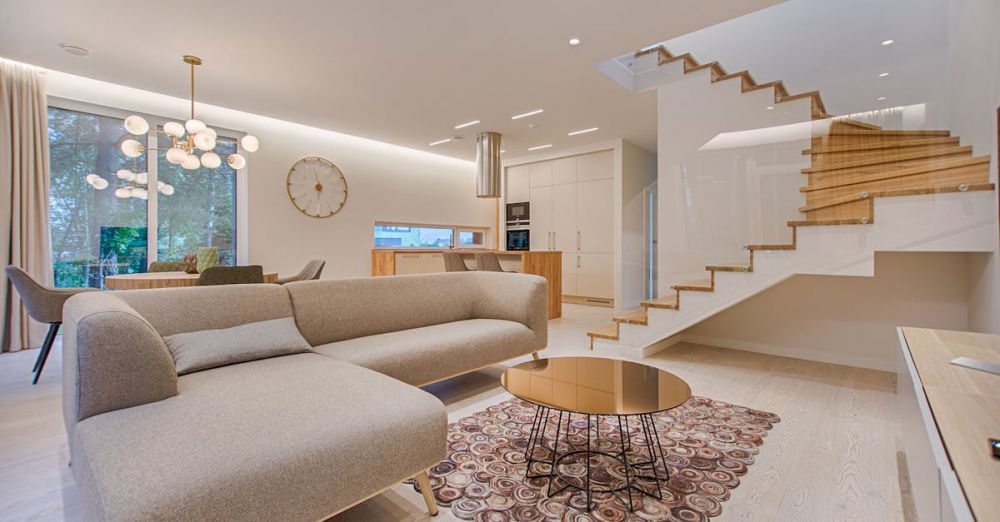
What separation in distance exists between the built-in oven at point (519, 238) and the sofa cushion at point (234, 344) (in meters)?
5.85

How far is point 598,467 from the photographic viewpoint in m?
1.74

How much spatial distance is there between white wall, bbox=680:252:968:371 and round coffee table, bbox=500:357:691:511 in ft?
7.79

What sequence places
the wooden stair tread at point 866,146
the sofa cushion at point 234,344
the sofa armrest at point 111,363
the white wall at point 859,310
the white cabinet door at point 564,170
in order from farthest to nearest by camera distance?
1. the white cabinet door at point 564,170
2. the wooden stair tread at point 866,146
3. the white wall at point 859,310
4. the sofa cushion at point 234,344
5. the sofa armrest at point 111,363

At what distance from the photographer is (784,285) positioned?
3.62 metres

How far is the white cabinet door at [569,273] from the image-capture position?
7.11 meters

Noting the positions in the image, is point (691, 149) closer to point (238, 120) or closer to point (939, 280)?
point (939, 280)

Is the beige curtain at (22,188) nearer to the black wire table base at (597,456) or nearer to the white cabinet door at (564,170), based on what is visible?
the black wire table base at (597,456)

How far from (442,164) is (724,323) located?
5458mm

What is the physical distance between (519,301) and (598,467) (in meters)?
1.38

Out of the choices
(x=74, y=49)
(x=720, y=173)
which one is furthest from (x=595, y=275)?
(x=74, y=49)

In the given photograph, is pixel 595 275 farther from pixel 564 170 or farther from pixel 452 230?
pixel 452 230

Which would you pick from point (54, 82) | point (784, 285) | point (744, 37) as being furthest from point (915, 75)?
point (54, 82)

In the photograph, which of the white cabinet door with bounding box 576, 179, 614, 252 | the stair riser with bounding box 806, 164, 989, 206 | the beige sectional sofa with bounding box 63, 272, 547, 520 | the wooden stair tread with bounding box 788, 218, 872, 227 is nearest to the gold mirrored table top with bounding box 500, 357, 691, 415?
the beige sectional sofa with bounding box 63, 272, 547, 520

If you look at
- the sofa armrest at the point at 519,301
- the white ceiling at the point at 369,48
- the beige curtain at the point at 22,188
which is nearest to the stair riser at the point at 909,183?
the white ceiling at the point at 369,48
